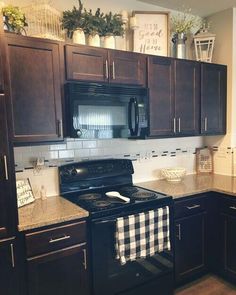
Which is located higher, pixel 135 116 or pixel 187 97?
pixel 187 97

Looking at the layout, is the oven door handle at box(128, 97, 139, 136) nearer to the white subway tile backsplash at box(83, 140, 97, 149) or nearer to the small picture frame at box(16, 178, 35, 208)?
the white subway tile backsplash at box(83, 140, 97, 149)

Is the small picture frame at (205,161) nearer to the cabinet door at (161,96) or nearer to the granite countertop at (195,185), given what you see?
the granite countertop at (195,185)

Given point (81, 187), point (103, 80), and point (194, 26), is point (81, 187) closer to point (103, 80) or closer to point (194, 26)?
point (103, 80)

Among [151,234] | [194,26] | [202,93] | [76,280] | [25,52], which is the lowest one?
[76,280]

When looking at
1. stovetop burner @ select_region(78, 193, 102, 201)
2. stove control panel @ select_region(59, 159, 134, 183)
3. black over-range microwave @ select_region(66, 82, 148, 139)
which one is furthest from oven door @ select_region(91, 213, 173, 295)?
black over-range microwave @ select_region(66, 82, 148, 139)

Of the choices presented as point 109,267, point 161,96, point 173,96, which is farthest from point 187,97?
point 109,267

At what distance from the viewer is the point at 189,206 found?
240 centimetres

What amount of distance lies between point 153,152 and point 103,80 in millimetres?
1079

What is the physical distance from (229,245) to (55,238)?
1634mm

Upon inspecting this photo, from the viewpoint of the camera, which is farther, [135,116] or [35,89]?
[135,116]

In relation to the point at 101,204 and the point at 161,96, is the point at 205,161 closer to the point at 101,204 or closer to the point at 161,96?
the point at 161,96

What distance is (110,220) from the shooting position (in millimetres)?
1918

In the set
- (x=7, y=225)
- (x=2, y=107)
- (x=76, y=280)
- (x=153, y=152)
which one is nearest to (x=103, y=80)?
(x=2, y=107)

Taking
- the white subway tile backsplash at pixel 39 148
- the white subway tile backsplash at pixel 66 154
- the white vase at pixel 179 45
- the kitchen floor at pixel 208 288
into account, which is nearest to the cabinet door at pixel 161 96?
the white vase at pixel 179 45
